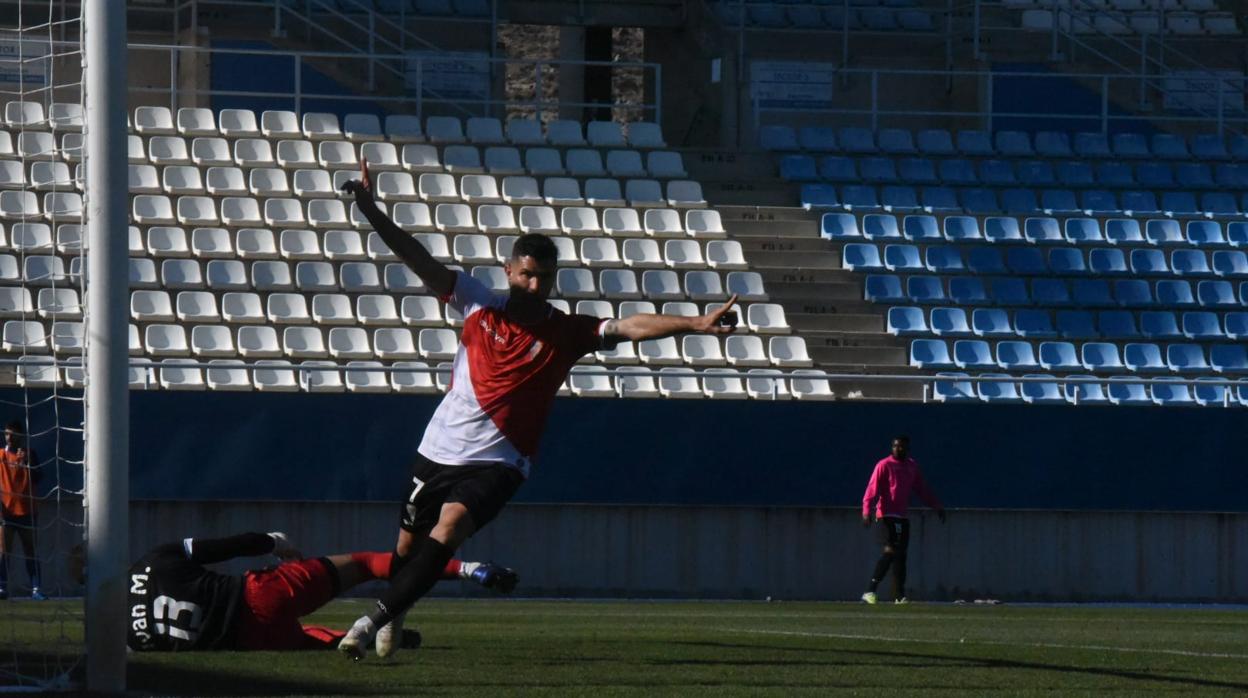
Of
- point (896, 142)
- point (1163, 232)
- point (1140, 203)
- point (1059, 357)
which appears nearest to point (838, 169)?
point (896, 142)

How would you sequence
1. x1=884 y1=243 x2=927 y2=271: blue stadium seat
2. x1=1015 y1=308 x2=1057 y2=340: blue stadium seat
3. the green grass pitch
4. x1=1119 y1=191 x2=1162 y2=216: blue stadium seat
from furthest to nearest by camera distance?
x1=1119 y1=191 x2=1162 y2=216: blue stadium seat
x1=884 y1=243 x2=927 y2=271: blue stadium seat
x1=1015 y1=308 x2=1057 y2=340: blue stadium seat
the green grass pitch

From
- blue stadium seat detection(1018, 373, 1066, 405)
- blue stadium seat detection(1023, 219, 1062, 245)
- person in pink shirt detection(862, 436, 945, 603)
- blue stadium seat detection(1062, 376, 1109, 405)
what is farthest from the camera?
blue stadium seat detection(1023, 219, 1062, 245)

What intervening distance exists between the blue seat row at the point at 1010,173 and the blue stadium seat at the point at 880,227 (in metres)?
1.12

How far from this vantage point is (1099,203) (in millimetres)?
26281

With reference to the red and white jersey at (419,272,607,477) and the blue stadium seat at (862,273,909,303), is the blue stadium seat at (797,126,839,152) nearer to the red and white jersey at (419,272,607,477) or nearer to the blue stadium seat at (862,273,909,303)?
the blue stadium seat at (862,273,909,303)

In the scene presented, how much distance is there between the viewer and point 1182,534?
21.4m

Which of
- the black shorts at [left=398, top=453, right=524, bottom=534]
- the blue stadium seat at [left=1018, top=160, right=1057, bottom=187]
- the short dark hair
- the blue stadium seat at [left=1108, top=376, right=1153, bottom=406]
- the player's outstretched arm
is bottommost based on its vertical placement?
the black shorts at [left=398, top=453, right=524, bottom=534]

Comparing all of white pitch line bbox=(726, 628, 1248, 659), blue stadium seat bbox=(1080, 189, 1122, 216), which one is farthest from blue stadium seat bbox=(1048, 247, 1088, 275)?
white pitch line bbox=(726, 628, 1248, 659)

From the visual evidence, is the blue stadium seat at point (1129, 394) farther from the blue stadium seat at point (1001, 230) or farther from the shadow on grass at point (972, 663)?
the shadow on grass at point (972, 663)

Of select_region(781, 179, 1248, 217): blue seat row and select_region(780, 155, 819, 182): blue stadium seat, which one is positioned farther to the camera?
select_region(780, 155, 819, 182): blue stadium seat

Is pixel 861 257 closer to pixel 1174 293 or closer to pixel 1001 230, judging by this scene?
pixel 1001 230

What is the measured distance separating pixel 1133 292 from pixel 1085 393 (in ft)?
8.94

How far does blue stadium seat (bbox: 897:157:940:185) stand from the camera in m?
26.3

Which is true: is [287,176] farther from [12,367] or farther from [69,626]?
[69,626]
